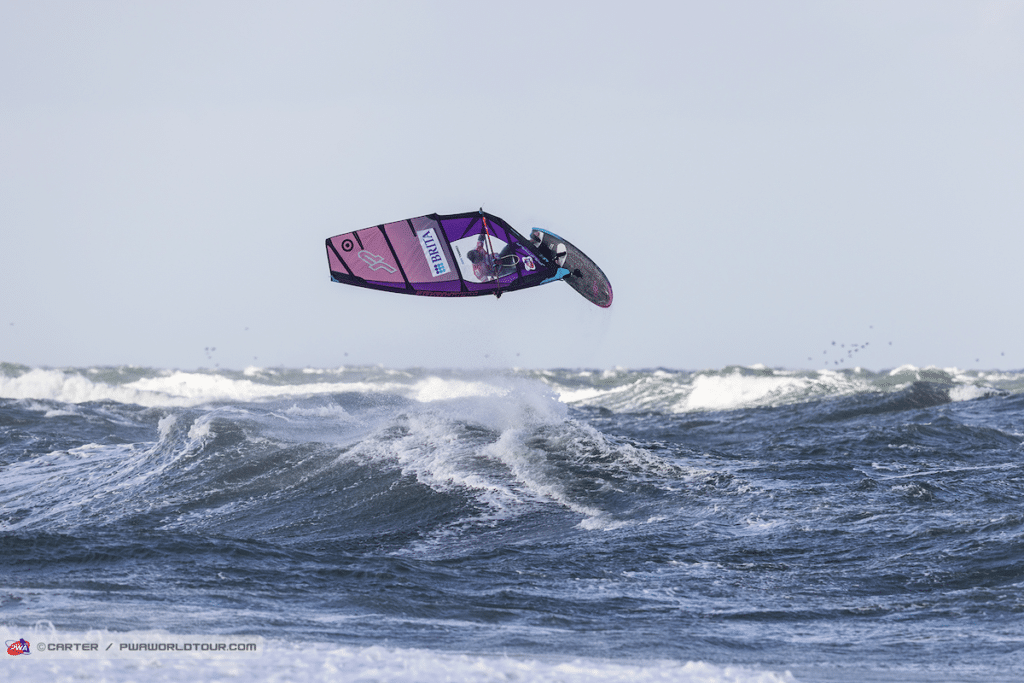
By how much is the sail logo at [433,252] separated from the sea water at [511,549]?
2778 millimetres

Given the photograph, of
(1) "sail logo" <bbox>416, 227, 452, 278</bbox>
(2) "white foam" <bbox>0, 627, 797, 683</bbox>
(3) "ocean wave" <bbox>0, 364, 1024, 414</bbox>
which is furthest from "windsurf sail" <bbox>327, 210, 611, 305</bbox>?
(2) "white foam" <bbox>0, 627, 797, 683</bbox>

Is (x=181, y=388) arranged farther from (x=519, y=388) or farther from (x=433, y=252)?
(x=433, y=252)

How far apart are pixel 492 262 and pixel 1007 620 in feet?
30.7

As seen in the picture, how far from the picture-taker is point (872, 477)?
12438mm

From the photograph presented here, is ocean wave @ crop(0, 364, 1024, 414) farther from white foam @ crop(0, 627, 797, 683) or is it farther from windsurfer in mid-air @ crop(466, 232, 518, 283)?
white foam @ crop(0, 627, 797, 683)

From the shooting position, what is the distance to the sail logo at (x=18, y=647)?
18.2 feet

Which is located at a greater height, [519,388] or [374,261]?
[374,261]

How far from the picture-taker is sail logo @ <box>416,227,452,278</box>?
1465cm

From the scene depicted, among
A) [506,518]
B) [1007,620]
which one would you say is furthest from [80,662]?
[1007,620]

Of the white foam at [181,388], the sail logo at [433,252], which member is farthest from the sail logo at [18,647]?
the white foam at [181,388]

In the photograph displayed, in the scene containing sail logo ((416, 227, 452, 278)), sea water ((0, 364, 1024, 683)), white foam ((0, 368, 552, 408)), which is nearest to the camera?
sea water ((0, 364, 1024, 683))

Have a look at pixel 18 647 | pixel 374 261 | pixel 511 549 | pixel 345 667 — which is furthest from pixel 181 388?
pixel 345 667

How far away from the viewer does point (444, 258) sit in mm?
14836

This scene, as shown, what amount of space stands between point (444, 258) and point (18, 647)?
9.97 meters
